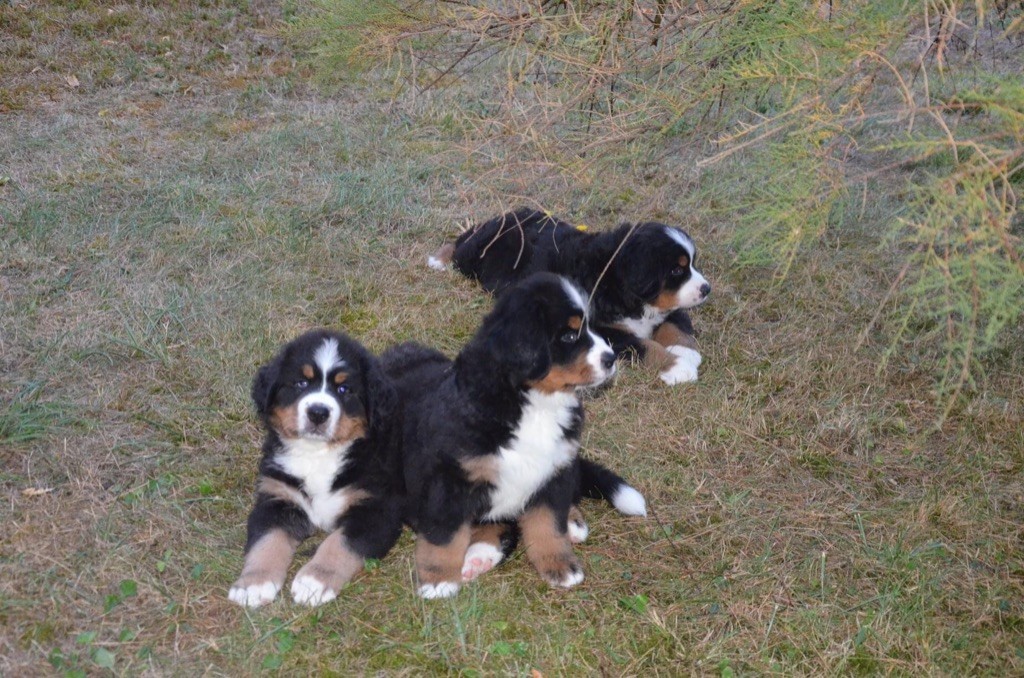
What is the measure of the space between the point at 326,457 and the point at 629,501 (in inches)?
39.8

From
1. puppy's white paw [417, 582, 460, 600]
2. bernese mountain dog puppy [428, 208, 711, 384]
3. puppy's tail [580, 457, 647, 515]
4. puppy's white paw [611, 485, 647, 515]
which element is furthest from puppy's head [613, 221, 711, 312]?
puppy's white paw [417, 582, 460, 600]

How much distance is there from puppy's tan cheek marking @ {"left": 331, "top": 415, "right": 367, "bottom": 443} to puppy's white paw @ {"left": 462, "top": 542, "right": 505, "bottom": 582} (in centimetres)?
51

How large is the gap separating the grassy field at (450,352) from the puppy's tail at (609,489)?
2.7 inches

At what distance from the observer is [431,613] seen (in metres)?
2.96

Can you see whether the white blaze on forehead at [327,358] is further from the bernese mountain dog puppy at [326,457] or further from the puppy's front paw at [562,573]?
the puppy's front paw at [562,573]

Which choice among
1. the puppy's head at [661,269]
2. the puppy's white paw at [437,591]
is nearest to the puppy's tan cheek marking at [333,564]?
the puppy's white paw at [437,591]

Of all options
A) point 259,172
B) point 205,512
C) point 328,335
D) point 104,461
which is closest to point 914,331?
point 328,335

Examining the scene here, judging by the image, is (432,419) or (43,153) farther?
(43,153)

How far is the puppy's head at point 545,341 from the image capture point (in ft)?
10.2

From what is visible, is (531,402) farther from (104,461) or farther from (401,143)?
(401,143)

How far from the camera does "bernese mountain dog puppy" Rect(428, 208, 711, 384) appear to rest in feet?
15.0

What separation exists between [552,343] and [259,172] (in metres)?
3.87

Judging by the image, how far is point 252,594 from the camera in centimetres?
300

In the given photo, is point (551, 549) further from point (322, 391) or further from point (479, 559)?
point (322, 391)
